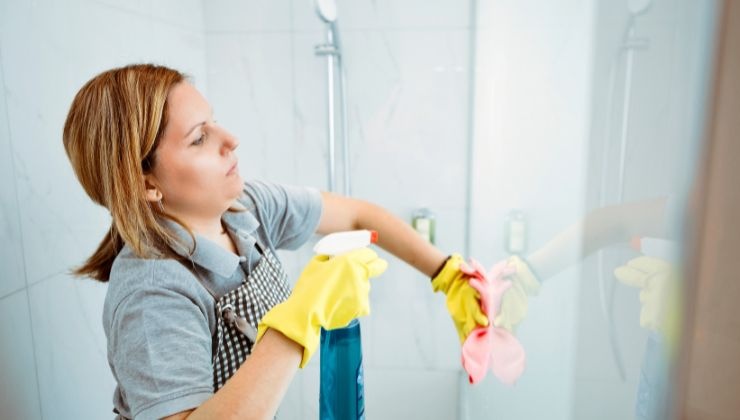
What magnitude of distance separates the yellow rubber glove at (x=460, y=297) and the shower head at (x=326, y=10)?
2.37 feet

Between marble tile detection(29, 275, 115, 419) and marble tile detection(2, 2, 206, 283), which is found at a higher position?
marble tile detection(2, 2, 206, 283)

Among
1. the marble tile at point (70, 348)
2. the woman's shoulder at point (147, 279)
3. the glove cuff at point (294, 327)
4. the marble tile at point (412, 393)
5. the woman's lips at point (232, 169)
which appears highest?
the woman's lips at point (232, 169)

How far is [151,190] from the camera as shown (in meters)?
0.72

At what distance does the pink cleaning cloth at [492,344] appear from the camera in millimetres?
723

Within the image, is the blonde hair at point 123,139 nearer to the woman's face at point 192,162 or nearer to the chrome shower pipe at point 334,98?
the woman's face at point 192,162

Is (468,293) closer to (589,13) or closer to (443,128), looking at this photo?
(589,13)

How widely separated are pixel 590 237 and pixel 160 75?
2.10ft

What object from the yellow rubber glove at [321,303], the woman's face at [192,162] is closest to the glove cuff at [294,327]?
the yellow rubber glove at [321,303]

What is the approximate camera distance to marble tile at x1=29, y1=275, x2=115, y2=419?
830 millimetres

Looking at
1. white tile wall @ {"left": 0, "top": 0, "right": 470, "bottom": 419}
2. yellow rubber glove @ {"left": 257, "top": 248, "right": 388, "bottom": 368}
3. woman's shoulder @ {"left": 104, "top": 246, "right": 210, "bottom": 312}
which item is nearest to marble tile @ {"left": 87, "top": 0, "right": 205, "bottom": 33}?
white tile wall @ {"left": 0, "top": 0, "right": 470, "bottom": 419}

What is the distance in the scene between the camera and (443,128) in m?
1.43

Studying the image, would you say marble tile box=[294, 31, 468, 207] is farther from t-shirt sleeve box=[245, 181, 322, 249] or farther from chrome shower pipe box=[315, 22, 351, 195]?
t-shirt sleeve box=[245, 181, 322, 249]

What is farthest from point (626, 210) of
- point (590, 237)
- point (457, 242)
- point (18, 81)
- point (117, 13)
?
point (457, 242)

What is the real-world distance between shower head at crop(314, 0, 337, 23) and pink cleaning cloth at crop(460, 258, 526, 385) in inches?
31.0
